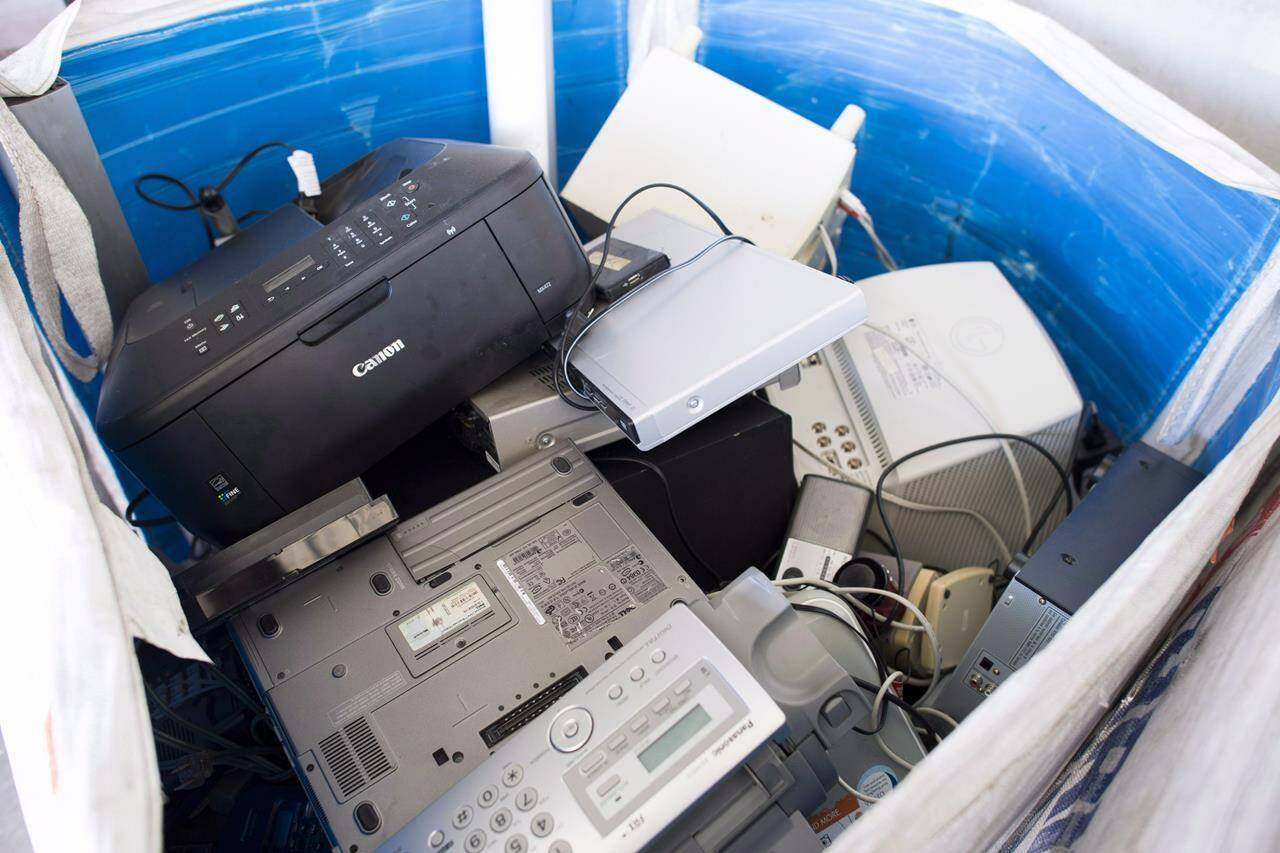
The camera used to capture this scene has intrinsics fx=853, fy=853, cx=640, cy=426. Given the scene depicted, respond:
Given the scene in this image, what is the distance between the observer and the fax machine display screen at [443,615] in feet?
2.47

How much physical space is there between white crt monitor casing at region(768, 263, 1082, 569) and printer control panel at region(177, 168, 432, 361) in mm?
537

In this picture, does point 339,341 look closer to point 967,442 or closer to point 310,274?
point 310,274

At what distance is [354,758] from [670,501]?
0.42 m

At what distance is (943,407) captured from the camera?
1.11 m

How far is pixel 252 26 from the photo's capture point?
112 centimetres

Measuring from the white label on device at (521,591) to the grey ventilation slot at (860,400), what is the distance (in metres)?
0.54

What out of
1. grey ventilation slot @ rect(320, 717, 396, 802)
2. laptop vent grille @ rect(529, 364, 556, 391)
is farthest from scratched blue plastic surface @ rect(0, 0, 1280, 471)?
grey ventilation slot @ rect(320, 717, 396, 802)

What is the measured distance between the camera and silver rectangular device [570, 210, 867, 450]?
0.85 meters

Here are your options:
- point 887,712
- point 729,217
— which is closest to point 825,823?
point 887,712

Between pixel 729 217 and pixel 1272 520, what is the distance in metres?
0.74

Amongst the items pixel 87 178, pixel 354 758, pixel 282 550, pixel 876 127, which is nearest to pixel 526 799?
pixel 354 758

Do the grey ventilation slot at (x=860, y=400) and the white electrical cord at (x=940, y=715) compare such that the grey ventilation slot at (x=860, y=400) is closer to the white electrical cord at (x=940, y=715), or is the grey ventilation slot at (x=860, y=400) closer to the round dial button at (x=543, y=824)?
the white electrical cord at (x=940, y=715)

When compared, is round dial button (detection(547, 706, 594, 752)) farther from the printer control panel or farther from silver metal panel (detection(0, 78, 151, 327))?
silver metal panel (detection(0, 78, 151, 327))

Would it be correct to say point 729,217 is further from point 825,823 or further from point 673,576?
point 825,823
